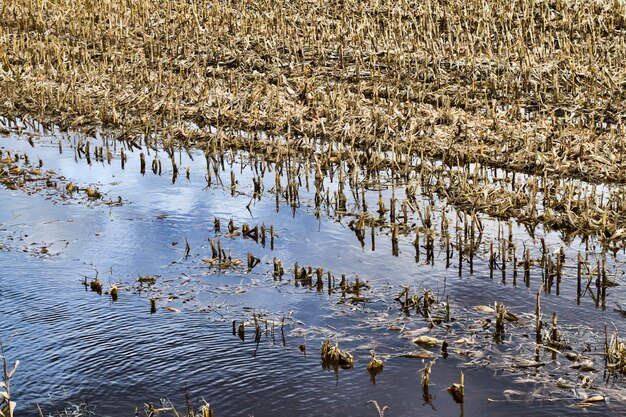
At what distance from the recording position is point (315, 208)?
38.9ft

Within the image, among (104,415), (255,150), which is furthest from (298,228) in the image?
(104,415)

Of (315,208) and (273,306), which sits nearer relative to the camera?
(273,306)

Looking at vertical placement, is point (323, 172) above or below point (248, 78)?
below

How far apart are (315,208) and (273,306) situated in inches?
135

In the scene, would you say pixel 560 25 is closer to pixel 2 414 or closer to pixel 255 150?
pixel 255 150

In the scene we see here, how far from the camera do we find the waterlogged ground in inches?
273

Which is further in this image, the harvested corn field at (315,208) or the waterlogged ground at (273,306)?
the harvested corn field at (315,208)

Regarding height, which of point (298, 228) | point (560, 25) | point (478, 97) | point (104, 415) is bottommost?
point (104, 415)

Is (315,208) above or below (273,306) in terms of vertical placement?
above

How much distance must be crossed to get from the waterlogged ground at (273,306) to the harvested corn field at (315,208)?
3cm

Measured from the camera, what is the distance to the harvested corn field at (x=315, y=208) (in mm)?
7223

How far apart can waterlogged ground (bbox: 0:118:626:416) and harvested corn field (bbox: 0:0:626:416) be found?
1.4 inches

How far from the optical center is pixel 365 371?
286 inches

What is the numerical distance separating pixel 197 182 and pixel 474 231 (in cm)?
456
